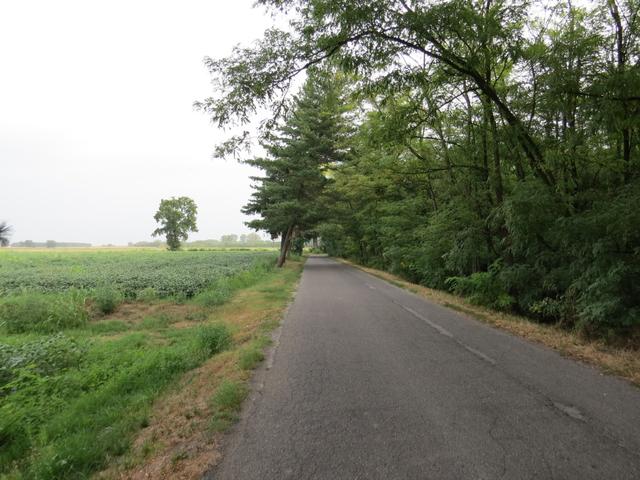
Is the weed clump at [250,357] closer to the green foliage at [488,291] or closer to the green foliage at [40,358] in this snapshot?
the green foliage at [40,358]

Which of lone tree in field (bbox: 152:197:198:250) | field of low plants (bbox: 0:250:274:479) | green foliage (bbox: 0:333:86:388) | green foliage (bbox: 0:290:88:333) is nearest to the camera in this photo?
field of low plants (bbox: 0:250:274:479)

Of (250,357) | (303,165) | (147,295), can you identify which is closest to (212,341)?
(250,357)

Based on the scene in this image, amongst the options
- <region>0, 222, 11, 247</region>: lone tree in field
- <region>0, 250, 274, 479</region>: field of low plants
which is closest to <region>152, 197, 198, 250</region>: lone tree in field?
<region>0, 222, 11, 247</region>: lone tree in field

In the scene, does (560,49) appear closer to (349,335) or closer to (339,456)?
(349,335)

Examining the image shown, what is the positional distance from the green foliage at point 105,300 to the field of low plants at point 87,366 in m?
0.03

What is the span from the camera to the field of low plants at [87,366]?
3.16 metres

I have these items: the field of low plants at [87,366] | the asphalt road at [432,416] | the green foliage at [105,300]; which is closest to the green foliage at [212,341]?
the field of low plants at [87,366]

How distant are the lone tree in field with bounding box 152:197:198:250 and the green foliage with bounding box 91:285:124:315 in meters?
71.0

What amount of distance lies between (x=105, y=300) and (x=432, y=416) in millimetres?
10214

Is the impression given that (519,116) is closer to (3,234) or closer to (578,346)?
(578,346)

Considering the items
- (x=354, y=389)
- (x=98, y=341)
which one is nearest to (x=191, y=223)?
(x=98, y=341)

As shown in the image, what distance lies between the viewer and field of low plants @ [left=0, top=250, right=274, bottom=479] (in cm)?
316

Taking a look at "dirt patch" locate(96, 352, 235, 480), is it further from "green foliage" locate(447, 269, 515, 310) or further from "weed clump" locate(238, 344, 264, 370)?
"green foliage" locate(447, 269, 515, 310)

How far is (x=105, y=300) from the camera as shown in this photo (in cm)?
995
